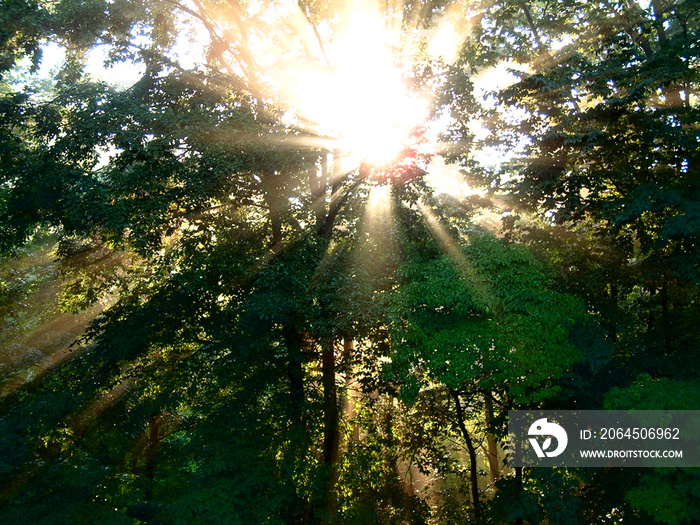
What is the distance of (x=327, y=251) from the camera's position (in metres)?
11.8

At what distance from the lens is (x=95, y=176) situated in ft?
33.6

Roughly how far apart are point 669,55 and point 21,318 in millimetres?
18893

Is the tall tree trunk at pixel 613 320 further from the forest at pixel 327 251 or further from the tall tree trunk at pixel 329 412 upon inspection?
the tall tree trunk at pixel 329 412

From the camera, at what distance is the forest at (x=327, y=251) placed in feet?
30.6

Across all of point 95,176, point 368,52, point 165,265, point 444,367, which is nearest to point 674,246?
point 444,367

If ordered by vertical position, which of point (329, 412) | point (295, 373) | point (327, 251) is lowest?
point (329, 412)

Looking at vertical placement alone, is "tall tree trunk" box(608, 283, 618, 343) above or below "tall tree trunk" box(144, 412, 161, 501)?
above

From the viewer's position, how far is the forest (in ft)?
30.6

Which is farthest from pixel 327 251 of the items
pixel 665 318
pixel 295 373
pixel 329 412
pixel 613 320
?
pixel 665 318

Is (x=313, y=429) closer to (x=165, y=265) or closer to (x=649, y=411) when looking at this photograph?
(x=165, y=265)

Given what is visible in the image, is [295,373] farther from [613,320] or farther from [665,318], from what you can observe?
[665,318]

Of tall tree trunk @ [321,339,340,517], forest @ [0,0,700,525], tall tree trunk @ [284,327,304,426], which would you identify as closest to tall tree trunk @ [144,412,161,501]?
forest @ [0,0,700,525]

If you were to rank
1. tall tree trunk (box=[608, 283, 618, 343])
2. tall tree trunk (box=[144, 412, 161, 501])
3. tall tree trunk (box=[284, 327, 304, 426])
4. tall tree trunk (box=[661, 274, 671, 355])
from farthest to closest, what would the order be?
tall tree trunk (box=[284, 327, 304, 426]) < tall tree trunk (box=[144, 412, 161, 501]) < tall tree trunk (box=[608, 283, 618, 343]) < tall tree trunk (box=[661, 274, 671, 355])

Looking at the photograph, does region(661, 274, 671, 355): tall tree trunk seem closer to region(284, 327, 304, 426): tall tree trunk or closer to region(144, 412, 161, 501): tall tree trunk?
region(284, 327, 304, 426): tall tree trunk
